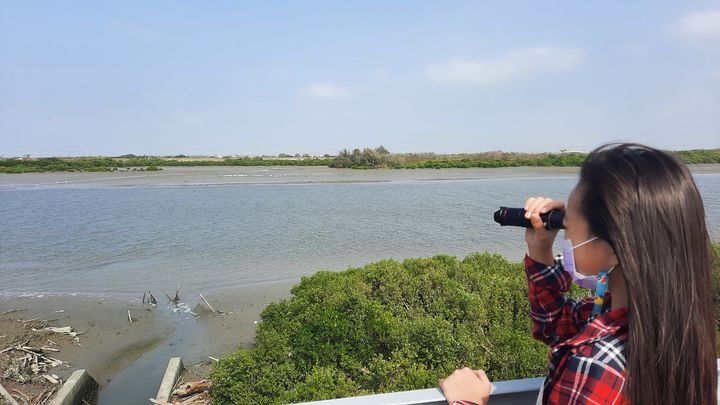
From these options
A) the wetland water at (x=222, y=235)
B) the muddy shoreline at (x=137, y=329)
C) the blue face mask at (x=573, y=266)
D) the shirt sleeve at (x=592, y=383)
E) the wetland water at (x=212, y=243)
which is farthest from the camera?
the wetland water at (x=222, y=235)

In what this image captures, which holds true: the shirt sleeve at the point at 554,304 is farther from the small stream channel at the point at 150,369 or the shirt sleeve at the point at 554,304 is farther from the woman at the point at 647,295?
the small stream channel at the point at 150,369

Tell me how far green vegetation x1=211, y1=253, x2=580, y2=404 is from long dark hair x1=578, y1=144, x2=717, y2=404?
2465 millimetres

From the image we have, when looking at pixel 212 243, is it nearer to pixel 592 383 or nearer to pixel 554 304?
pixel 554 304

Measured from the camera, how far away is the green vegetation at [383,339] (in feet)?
12.3

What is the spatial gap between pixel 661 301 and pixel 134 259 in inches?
531

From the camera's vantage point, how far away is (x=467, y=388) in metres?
1.60

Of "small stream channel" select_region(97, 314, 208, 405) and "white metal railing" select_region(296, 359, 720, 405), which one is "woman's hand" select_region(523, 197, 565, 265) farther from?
"small stream channel" select_region(97, 314, 208, 405)

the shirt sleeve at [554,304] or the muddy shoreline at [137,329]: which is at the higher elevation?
the shirt sleeve at [554,304]

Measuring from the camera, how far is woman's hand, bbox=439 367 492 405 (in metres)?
1.58

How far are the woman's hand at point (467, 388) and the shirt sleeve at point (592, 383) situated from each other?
1.23 ft

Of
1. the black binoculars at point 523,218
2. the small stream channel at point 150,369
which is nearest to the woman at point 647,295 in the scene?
the black binoculars at point 523,218

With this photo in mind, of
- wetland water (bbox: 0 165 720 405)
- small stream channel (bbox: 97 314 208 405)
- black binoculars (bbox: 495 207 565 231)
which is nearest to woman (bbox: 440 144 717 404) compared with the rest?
black binoculars (bbox: 495 207 565 231)

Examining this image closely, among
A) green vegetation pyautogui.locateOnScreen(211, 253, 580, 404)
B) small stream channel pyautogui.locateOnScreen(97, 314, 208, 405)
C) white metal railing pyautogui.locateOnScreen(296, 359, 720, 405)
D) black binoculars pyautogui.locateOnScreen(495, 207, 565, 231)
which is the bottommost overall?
small stream channel pyautogui.locateOnScreen(97, 314, 208, 405)

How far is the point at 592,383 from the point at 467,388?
469mm
